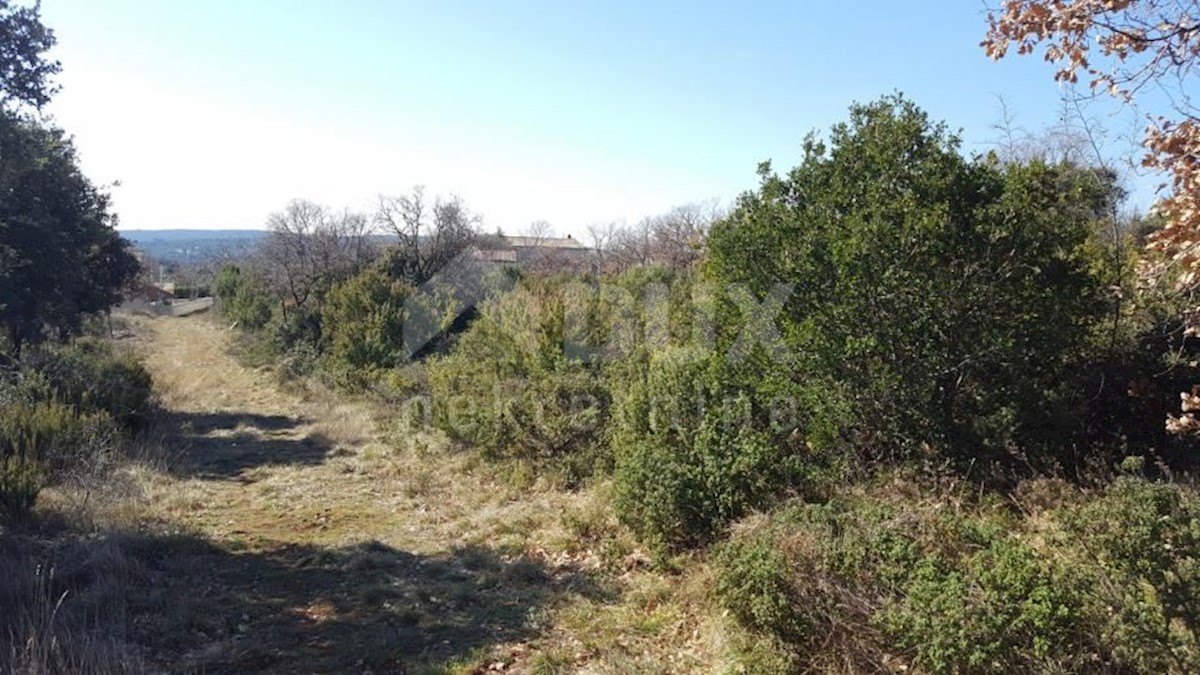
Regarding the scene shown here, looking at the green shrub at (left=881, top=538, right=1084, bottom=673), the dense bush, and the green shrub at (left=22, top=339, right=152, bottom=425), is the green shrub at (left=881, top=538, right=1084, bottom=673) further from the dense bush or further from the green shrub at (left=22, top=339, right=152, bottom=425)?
the green shrub at (left=22, top=339, right=152, bottom=425)

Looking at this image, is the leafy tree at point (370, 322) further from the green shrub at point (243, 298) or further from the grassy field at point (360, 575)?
the green shrub at point (243, 298)

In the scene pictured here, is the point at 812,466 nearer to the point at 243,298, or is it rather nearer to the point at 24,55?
the point at 24,55

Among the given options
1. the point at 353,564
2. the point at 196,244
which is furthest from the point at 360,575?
the point at 196,244

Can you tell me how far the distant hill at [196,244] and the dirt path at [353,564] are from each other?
2596 cm

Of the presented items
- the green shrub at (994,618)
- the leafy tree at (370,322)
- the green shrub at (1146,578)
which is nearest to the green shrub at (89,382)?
the leafy tree at (370,322)

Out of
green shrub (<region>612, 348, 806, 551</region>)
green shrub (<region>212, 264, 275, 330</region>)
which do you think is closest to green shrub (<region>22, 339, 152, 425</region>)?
green shrub (<region>612, 348, 806, 551</region>)

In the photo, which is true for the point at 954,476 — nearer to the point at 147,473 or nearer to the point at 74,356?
the point at 147,473

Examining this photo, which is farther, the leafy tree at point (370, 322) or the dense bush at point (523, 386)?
the leafy tree at point (370, 322)

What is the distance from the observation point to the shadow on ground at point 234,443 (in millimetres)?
11523

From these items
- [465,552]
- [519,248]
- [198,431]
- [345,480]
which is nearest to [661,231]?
[519,248]

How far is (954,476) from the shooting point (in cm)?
578

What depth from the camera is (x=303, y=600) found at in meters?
6.05

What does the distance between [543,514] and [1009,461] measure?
4.68 metres

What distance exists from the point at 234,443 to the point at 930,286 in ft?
41.8
